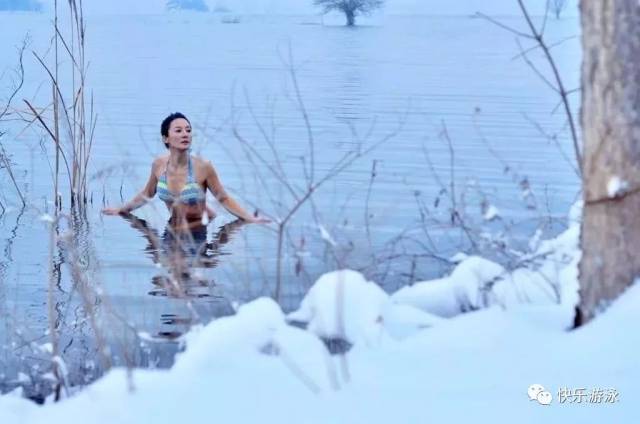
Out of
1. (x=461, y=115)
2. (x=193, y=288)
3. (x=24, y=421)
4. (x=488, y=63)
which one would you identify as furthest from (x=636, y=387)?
(x=488, y=63)

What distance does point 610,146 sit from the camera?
17.8 feet

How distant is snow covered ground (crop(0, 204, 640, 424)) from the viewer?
15.5 ft

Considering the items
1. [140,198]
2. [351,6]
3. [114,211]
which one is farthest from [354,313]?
[351,6]

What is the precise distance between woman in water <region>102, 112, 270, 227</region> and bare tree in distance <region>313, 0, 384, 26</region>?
2761cm

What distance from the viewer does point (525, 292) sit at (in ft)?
20.9

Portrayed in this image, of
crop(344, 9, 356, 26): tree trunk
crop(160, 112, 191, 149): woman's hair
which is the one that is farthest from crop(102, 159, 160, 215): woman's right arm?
crop(344, 9, 356, 26): tree trunk

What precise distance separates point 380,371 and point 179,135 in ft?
17.3

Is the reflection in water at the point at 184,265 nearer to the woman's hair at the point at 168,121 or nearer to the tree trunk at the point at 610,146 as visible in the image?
the woman's hair at the point at 168,121

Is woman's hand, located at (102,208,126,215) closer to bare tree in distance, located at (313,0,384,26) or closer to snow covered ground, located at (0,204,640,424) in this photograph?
snow covered ground, located at (0,204,640,424)

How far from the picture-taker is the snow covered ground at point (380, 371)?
4730 millimetres

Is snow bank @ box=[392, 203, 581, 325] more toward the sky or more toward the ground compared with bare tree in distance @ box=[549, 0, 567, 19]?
more toward the ground

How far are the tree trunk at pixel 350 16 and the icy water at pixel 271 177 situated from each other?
2.70 meters

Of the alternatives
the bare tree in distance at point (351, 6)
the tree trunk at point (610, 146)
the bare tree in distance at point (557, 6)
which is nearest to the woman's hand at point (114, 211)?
the bare tree in distance at point (557, 6)

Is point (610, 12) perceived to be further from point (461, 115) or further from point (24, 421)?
point (461, 115)
